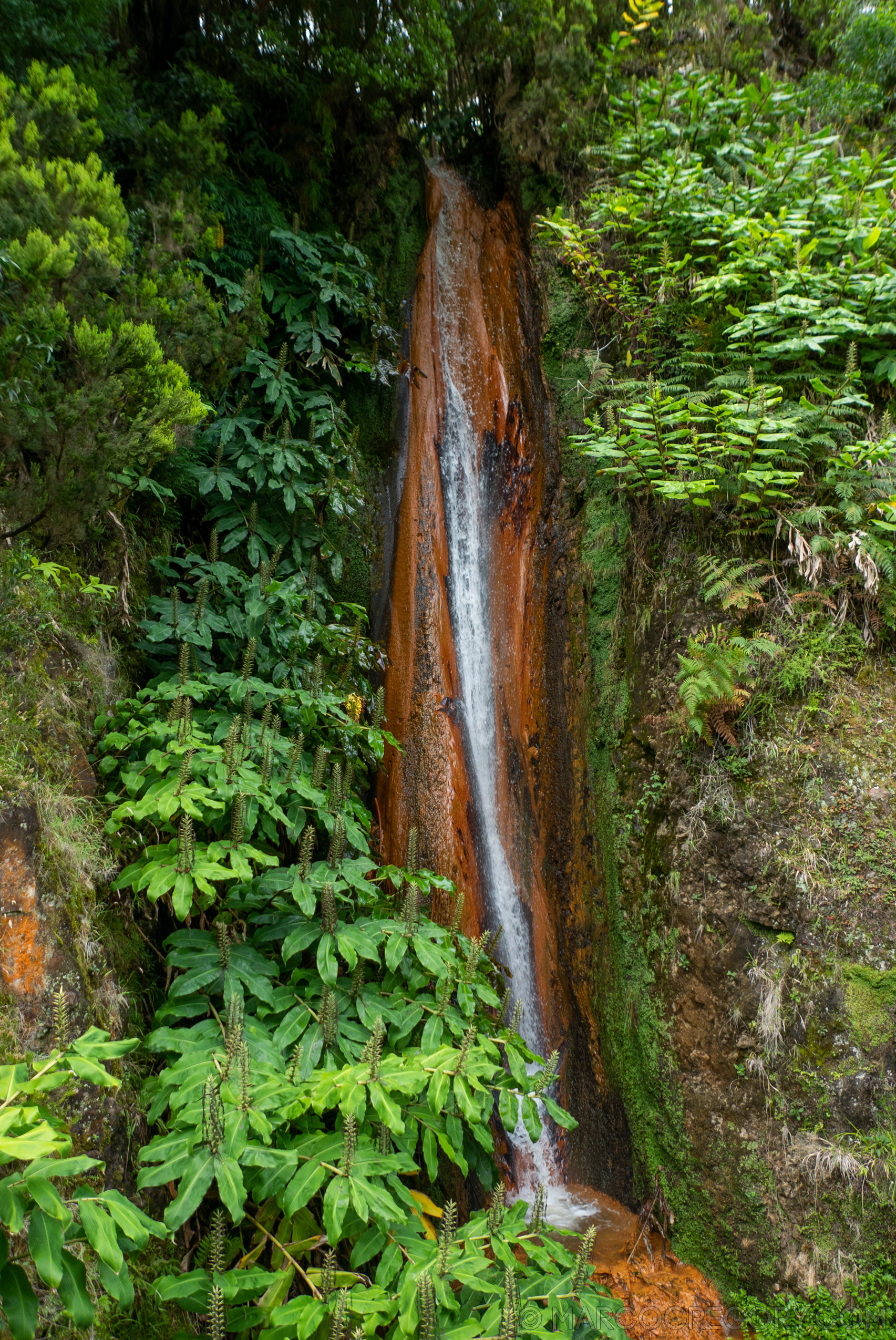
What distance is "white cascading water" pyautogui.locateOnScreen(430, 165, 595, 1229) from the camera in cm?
475

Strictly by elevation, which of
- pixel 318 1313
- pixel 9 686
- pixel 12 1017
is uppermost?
pixel 9 686

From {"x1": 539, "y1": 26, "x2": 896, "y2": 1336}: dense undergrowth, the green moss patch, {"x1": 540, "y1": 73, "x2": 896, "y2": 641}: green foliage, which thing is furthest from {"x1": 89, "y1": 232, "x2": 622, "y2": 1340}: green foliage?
{"x1": 540, "y1": 73, "x2": 896, "y2": 641}: green foliage

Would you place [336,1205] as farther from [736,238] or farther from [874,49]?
[874,49]

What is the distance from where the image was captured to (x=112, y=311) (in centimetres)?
328

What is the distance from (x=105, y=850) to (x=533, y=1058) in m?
2.06

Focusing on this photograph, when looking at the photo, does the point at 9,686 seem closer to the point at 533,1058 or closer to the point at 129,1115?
the point at 129,1115

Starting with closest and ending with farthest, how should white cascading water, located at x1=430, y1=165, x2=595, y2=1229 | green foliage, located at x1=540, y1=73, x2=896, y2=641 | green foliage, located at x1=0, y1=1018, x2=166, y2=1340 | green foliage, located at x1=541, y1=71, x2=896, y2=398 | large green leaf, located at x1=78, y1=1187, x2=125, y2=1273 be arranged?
1. green foliage, located at x1=0, y1=1018, x2=166, y2=1340
2. large green leaf, located at x1=78, y1=1187, x2=125, y2=1273
3. green foliage, located at x1=540, y1=73, x2=896, y2=641
4. green foliage, located at x1=541, y1=71, x2=896, y2=398
5. white cascading water, located at x1=430, y1=165, x2=595, y2=1229

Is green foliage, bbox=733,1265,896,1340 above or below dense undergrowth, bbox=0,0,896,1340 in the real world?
below

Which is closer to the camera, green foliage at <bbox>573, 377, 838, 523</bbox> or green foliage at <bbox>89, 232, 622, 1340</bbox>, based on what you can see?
green foliage at <bbox>89, 232, 622, 1340</bbox>

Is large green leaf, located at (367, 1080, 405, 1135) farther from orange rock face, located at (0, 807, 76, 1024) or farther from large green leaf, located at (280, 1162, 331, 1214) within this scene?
orange rock face, located at (0, 807, 76, 1024)

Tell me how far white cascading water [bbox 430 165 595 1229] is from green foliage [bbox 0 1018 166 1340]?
3154 millimetres

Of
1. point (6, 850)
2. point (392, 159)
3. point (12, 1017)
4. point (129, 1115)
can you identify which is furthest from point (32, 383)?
point (392, 159)

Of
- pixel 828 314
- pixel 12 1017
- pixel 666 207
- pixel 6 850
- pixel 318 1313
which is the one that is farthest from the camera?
pixel 666 207

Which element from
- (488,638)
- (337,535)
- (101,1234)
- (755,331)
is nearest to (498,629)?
(488,638)
